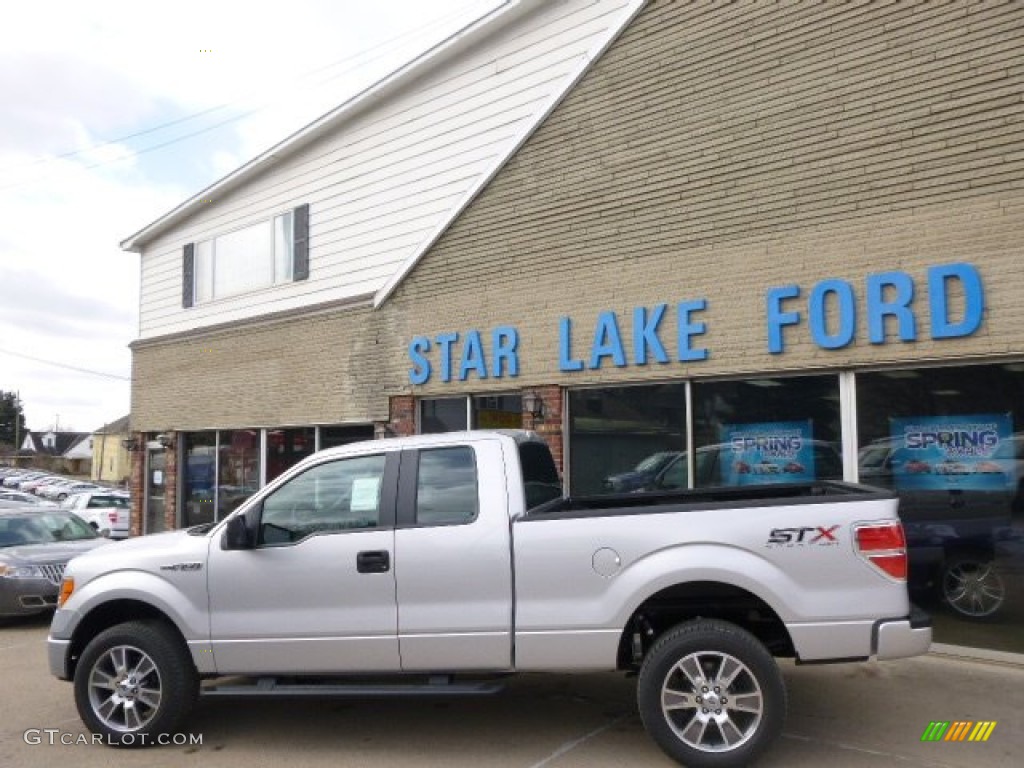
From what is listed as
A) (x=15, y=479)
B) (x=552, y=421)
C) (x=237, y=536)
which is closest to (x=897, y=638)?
(x=237, y=536)

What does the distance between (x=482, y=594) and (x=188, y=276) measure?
12841mm

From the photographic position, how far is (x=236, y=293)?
14.9 m

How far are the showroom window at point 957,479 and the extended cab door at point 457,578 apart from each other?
13.2 ft

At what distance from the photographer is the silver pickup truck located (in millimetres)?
4578

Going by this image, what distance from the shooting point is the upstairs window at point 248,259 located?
1395 cm

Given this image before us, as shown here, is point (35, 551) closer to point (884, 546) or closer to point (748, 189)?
point (748, 189)

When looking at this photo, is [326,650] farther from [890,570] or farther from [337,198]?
[337,198]

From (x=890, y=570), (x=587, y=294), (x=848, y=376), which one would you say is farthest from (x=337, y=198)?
(x=890, y=570)

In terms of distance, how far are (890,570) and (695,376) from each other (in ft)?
14.9

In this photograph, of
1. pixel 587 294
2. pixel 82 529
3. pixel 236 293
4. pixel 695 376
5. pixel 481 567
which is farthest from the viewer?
pixel 236 293

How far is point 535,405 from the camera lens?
32.9 feet

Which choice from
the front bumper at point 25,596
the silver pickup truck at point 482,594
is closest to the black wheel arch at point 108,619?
the silver pickup truck at point 482,594

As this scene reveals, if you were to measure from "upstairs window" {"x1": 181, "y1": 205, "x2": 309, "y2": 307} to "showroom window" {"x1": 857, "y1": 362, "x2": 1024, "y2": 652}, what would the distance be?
9.07m

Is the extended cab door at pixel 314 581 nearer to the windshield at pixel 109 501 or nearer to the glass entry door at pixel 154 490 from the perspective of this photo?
the glass entry door at pixel 154 490
